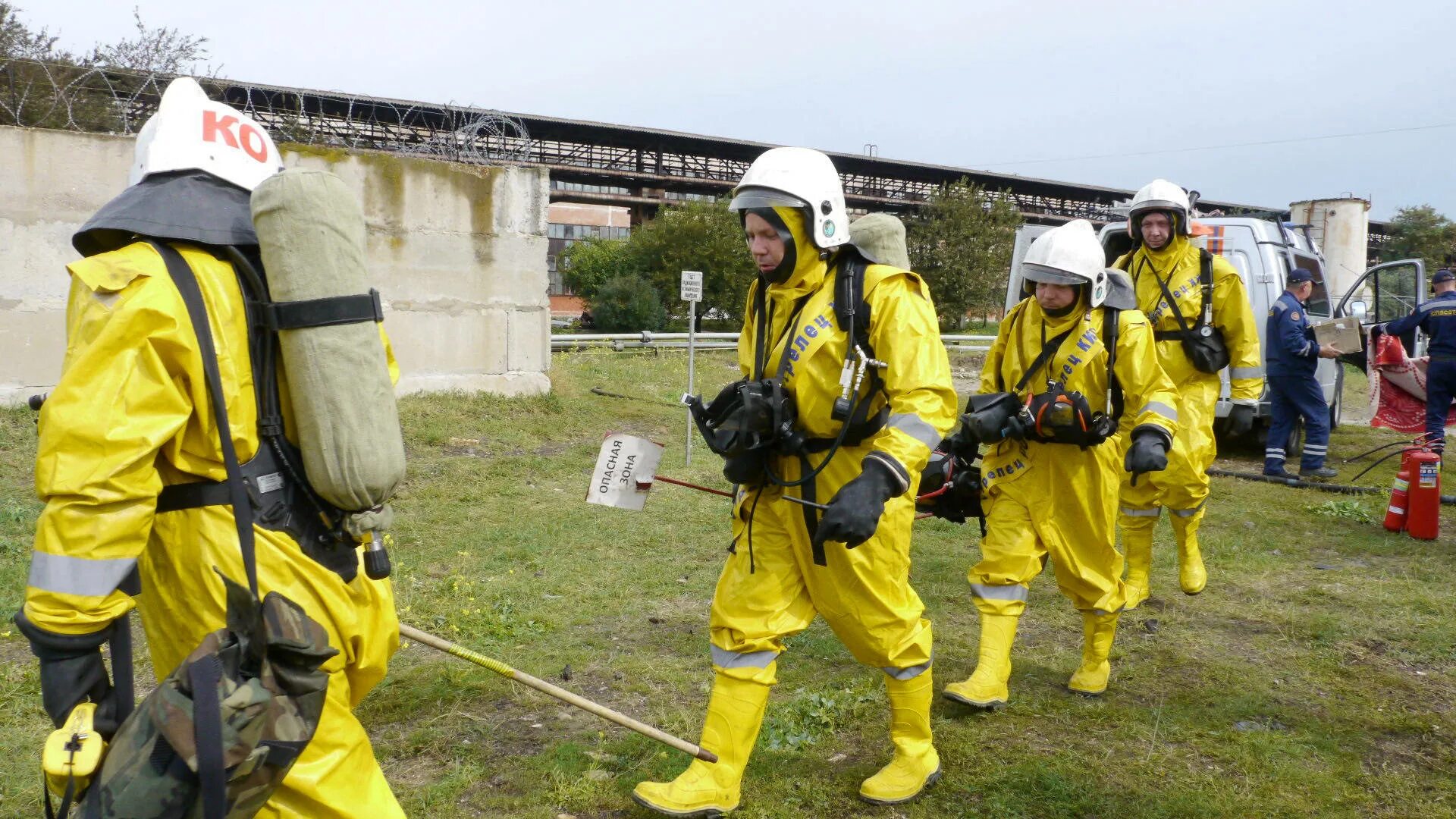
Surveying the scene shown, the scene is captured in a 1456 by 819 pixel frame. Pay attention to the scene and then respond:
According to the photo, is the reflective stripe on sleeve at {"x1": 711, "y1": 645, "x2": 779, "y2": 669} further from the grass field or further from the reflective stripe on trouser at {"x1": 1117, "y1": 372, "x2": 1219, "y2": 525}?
the reflective stripe on trouser at {"x1": 1117, "y1": 372, "x2": 1219, "y2": 525}

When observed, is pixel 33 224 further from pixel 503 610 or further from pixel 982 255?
pixel 982 255

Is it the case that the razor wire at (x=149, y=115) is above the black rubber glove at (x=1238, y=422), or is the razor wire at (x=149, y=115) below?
above

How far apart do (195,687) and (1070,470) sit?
352cm

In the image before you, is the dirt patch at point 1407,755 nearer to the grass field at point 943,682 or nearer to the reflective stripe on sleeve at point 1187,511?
the grass field at point 943,682

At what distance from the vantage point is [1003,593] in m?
4.38

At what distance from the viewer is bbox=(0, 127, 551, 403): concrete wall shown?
9.17 meters

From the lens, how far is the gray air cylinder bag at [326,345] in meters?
2.20

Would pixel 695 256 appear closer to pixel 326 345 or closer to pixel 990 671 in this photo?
pixel 990 671

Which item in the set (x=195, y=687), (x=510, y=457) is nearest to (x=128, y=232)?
(x=195, y=687)

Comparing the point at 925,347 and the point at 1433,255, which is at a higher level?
the point at 1433,255

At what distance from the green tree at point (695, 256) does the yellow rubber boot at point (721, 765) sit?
29772 mm

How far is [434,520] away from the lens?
25.3 ft

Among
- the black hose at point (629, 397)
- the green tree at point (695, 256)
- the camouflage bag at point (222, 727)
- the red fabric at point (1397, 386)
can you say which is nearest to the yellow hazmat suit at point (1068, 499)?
the camouflage bag at point (222, 727)

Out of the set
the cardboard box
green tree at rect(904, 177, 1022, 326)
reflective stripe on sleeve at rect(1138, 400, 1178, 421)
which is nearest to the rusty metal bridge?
green tree at rect(904, 177, 1022, 326)
